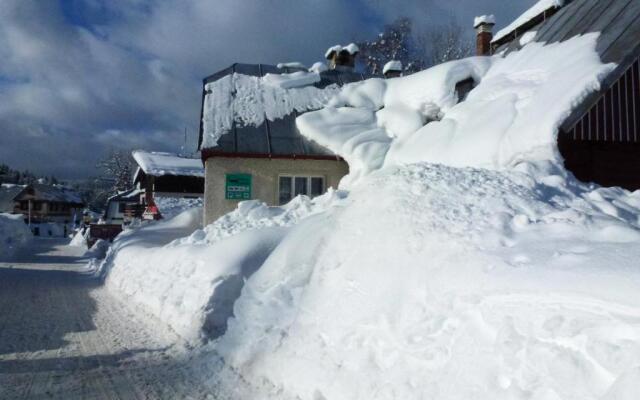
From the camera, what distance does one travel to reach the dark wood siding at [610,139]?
10.9 meters

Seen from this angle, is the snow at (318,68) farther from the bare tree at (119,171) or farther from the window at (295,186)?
the bare tree at (119,171)

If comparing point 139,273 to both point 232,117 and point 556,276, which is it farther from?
point 556,276

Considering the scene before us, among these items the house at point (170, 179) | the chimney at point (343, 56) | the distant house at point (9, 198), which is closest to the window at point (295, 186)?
A: the chimney at point (343, 56)

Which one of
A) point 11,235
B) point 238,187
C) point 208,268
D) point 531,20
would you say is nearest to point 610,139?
point 531,20

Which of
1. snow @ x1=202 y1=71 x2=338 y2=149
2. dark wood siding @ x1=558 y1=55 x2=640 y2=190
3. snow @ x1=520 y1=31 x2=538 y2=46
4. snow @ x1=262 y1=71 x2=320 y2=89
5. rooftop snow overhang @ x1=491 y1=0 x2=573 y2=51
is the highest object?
rooftop snow overhang @ x1=491 y1=0 x2=573 y2=51

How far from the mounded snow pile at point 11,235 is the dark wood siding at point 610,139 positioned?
2376cm

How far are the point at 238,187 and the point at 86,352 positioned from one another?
8080 millimetres

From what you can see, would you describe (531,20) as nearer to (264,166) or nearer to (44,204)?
(264,166)

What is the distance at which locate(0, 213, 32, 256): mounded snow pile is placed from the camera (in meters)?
25.5

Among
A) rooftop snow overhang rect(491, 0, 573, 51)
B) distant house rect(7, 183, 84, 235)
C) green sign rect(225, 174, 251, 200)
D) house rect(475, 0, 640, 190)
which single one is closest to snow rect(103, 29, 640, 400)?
house rect(475, 0, 640, 190)

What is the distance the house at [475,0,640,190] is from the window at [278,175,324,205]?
21.7 ft

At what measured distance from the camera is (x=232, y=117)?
51.0 ft

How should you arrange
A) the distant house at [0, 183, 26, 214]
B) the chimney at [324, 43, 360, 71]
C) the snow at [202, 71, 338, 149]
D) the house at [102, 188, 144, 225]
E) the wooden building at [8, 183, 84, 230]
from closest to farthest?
the snow at [202, 71, 338, 149] < the chimney at [324, 43, 360, 71] < the house at [102, 188, 144, 225] < the distant house at [0, 183, 26, 214] < the wooden building at [8, 183, 84, 230]

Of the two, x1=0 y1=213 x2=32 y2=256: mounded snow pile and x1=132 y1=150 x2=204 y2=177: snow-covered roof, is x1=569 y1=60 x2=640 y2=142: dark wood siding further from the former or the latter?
x1=0 y1=213 x2=32 y2=256: mounded snow pile
